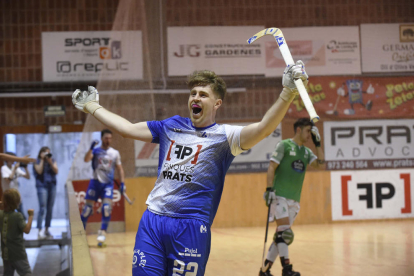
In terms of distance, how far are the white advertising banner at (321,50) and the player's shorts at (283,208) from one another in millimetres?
5668

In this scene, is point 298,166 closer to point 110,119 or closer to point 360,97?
point 110,119

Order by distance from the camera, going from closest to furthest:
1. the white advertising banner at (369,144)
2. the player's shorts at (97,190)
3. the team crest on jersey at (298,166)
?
the team crest on jersey at (298,166)
the player's shorts at (97,190)
the white advertising banner at (369,144)

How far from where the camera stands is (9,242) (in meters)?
5.57

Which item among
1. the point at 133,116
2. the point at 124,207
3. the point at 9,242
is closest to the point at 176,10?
the point at 133,116

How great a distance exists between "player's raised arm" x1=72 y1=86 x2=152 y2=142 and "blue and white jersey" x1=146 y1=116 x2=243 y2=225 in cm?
18

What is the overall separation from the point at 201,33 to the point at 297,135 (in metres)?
5.49

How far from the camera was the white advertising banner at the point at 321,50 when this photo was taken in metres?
11.1

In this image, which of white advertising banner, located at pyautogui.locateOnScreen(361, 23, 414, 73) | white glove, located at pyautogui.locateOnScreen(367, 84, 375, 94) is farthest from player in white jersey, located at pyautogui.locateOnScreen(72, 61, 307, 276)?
white advertising banner, located at pyautogui.locateOnScreen(361, 23, 414, 73)

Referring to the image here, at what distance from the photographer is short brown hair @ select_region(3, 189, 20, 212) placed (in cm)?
559

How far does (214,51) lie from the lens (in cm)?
1091

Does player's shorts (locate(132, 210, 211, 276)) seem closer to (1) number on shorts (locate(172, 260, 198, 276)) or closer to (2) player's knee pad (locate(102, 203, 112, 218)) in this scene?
(1) number on shorts (locate(172, 260, 198, 276))

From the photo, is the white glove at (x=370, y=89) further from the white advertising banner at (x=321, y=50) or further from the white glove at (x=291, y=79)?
the white glove at (x=291, y=79)

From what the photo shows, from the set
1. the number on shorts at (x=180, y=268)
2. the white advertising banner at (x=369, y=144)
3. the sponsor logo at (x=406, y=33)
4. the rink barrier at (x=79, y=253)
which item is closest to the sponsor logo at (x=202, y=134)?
the number on shorts at (x=180, y=268)

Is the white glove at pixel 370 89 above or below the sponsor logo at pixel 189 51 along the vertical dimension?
below
